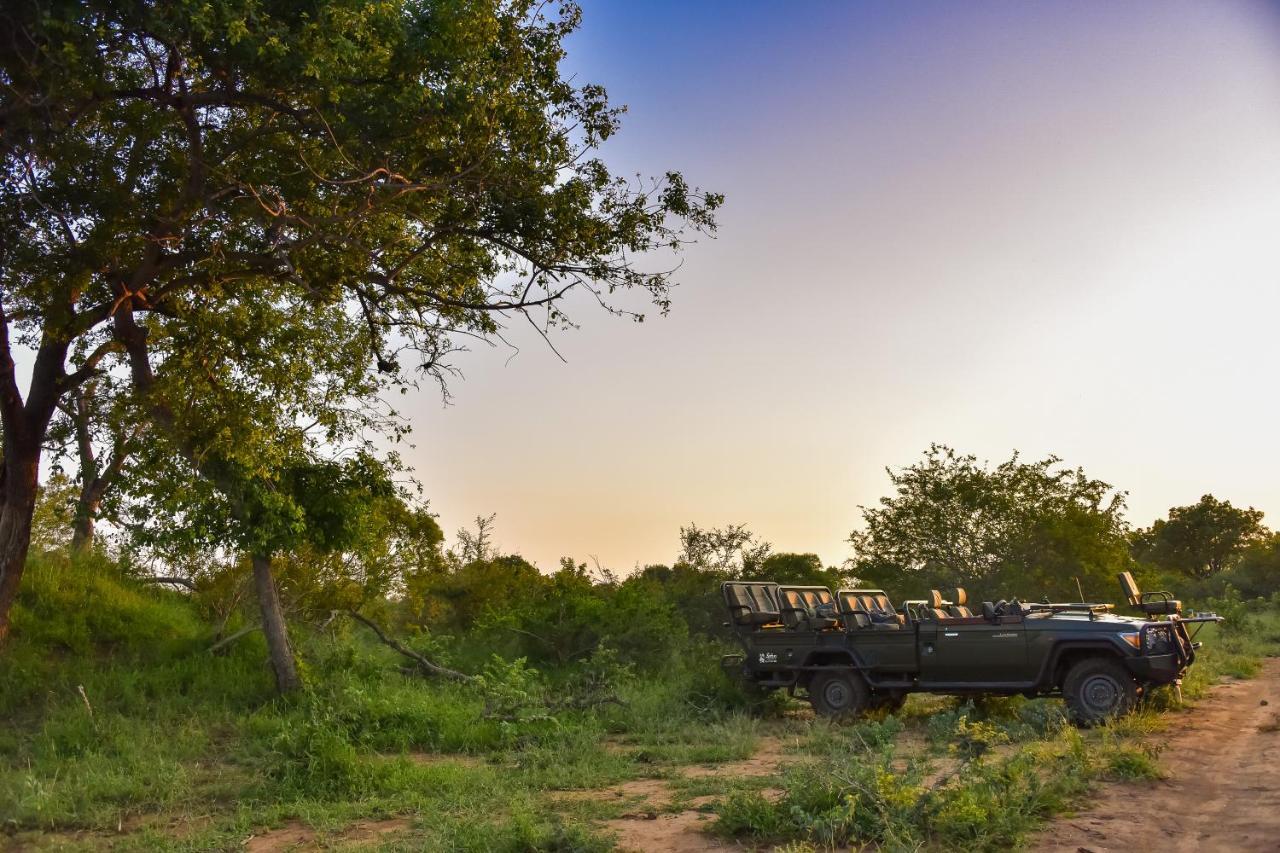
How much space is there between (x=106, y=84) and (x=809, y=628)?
10775mm

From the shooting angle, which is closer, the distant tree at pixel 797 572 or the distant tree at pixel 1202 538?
the distant tree at pixel 797 572

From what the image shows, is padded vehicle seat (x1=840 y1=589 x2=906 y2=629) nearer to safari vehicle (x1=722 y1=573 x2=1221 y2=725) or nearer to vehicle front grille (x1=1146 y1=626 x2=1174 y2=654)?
safari vehicle (x1=722 y1=573 x2=1221 y2=725)

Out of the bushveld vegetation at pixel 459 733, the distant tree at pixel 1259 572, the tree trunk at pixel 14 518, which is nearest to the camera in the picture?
the bushveld vegetation at pixel 459 733

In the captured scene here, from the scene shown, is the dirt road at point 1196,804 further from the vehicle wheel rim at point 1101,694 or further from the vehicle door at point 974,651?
the vehicle door at point 974,651

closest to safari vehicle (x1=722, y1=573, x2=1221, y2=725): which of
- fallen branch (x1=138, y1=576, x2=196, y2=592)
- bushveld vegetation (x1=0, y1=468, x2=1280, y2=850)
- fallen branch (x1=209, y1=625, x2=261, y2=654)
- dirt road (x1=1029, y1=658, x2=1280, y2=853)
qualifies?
bushveld vegetation (x1=0, y1=468, x2=1280, y2=850)

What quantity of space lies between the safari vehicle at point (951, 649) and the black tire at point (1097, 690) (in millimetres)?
11

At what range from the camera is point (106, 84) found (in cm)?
1141

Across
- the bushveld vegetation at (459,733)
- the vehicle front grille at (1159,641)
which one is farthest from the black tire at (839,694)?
the vehicle front grille at (1159,641)

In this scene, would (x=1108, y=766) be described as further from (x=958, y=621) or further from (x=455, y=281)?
(x=455, y=281)

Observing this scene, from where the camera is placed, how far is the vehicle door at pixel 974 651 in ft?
39.6

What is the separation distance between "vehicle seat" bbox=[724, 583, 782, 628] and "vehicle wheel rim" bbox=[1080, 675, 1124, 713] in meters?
4.24

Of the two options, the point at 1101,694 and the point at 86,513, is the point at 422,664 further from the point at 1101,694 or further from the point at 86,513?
the point at 1101,694

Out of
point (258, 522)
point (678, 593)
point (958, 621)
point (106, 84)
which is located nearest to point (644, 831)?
point (958, 621)

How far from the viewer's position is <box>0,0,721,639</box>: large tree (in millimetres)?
10797
